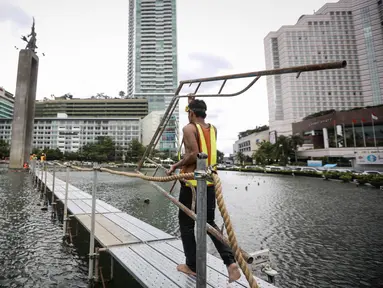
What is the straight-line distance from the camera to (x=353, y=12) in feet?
324

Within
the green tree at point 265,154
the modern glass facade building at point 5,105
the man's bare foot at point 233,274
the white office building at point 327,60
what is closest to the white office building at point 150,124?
the green tree at point 265,154

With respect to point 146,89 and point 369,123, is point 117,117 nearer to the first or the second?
point 146,89

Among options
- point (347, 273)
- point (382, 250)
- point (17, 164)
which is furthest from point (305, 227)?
point (17, 164)

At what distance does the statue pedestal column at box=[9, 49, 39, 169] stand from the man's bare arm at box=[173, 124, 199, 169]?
37945 millimetres

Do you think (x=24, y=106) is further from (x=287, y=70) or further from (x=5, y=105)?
(x=5, y=105)

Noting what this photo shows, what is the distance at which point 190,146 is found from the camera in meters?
2.54

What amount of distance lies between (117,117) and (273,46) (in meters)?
88.7

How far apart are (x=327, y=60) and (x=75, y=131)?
128m

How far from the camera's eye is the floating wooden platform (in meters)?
2.60

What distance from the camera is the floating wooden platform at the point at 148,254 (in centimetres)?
260

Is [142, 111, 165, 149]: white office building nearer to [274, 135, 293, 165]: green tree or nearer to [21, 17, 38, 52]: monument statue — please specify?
[274, 135, 293, 165]: green tree

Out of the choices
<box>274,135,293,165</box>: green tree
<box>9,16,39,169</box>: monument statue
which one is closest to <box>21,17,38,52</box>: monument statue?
<box>9,16,39,169</box>: monument statue

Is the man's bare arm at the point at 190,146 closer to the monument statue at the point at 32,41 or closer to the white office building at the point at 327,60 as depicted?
the monument statue at the point at 32,41

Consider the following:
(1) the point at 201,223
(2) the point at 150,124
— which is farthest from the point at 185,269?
(2) the point at 150,124
